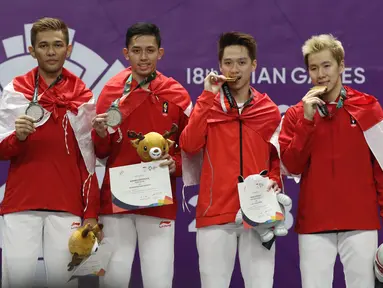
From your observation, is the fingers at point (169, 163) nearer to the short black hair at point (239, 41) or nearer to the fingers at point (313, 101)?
the short black hair at point (239, 41)

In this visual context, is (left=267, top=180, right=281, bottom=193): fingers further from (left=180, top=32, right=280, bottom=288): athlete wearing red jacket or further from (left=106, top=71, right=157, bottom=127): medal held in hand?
(left=106, top=71, right=157, bottom=127): medal held in hand

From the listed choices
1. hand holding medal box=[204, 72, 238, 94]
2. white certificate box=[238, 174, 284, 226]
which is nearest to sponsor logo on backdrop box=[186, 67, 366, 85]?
hand holding medal box=[204, 72, 238, 94]

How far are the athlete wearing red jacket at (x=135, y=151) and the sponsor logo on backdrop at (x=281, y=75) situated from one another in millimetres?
807

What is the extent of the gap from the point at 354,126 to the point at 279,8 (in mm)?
1385

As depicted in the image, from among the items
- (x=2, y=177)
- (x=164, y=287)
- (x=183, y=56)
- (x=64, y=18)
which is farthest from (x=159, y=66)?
(x=164, y=287)

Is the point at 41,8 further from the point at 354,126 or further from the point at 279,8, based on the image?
the point at 354,126

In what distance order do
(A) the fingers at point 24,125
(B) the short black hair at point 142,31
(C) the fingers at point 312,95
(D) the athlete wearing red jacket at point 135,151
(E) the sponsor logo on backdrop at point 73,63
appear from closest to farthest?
(A) the fingers at point 24,125 → (C) the fingers at point 312,95 → (D) the athlete wearing red jacket at point 135,151 → (B) the short black hair at point 142,31 → (E) the sponsor logo on backdrop at point 73,63

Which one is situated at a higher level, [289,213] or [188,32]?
[188,32]

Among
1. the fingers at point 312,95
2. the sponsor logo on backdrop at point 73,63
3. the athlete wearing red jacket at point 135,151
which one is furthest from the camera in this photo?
the sponsor logo on backdrop at point 73,63

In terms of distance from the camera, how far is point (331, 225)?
362 centimetres

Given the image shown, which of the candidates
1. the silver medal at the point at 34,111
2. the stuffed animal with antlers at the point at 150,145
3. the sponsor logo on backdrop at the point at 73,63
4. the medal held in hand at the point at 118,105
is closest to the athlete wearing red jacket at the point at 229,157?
the stuffed animal with antlers at the point at 150,145

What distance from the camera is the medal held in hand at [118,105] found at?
→ 364 cm

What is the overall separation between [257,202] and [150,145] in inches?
24.3

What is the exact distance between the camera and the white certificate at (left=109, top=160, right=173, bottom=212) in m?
A: 3.65
